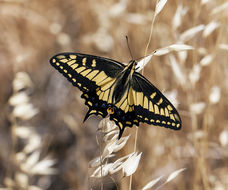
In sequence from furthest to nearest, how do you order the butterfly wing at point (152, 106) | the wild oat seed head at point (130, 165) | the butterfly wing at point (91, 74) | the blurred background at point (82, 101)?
the blurred background at point (82, 101) < the butterfly wing at point (91, 74) < the butterfly wing at point (152, 106) < the wild oat seed head at point (130, 165)

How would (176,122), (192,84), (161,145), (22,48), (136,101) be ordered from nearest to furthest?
(176,122), (136,101), (192,84), (161,145), (22,48)

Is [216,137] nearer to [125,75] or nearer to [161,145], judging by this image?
[161,145]

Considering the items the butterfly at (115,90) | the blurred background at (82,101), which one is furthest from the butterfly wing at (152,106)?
the blurred background at (82,101)

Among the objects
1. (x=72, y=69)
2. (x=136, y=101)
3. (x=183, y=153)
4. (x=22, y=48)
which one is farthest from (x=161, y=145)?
(x=22, y=48)

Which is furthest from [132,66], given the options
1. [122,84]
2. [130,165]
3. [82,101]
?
[82,101]

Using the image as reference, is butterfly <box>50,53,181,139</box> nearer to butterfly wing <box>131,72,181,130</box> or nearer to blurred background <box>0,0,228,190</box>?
butterfly wing <box>131,72,181,130</box>

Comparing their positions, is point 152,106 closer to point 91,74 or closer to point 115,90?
point 115,90

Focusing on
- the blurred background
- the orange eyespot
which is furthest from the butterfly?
the blurred background

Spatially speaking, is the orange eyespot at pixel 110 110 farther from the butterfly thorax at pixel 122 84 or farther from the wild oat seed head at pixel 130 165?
the wild oat seed head at pixel 130 165
